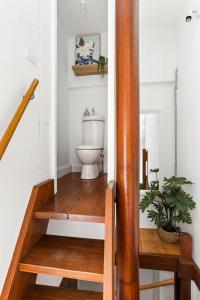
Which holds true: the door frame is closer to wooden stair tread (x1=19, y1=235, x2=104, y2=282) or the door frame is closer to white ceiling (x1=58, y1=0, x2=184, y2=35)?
wooden stair tread (x1=19, y1=235, x2=104, y2=282)

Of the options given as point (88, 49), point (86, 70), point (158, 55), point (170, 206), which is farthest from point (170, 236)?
point (88, 49)

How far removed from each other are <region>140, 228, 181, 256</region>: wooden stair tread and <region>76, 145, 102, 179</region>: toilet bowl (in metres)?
1.05

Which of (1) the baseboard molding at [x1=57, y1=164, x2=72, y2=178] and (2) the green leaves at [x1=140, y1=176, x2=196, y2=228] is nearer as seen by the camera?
(2) the green leaves at [x1=140, y1=176, x2=196, y2=228]

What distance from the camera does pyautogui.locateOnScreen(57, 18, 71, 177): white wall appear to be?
2602 mm

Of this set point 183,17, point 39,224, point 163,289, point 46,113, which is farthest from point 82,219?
point 183,17

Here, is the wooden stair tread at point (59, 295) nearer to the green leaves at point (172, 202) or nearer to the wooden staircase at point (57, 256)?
the wooden staircase at point (57, 256)

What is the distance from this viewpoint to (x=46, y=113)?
156 cm

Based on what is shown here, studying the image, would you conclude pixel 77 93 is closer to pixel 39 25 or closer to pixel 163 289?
pixel 39 25

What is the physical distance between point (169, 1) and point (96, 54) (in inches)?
47.1

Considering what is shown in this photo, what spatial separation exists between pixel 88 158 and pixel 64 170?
673 mm

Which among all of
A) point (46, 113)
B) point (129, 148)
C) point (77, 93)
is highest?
point (77, 93)

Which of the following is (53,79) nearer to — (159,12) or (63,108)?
(63,108)

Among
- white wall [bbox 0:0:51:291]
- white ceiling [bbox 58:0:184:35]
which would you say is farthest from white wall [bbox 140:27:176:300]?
white wall [bbox 0:0:51:291]

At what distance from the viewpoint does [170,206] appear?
210 centimetres
